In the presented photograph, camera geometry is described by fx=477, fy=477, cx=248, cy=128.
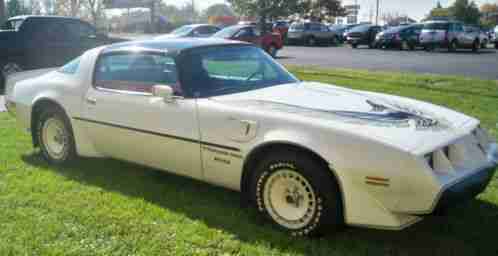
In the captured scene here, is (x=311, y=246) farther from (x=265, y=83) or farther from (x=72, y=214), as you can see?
(x=72, y=214)

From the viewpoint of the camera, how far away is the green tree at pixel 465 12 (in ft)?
192

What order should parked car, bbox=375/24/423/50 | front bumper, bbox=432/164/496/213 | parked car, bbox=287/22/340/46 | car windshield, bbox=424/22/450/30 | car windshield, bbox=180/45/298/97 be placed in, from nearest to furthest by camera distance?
front bumper, bbox=432/164/496/213 → car windshield, bbox=180/45/298/97 → car windshield, bbox=424/22/450/30 → parked car, bbox=375/24/423/50 → parked car, bbox=287/22/340/46

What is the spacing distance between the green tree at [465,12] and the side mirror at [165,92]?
2425 inches

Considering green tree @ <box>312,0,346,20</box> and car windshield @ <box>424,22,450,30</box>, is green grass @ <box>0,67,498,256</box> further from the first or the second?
green tree @ <box>312,0,346,20</box>

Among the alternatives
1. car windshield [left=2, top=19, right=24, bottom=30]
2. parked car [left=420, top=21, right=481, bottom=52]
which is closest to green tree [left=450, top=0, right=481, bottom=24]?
parked car [left=420, top=21, right=481, bottom=52]

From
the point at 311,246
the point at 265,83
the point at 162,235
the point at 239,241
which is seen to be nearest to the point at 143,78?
the point at 265,83

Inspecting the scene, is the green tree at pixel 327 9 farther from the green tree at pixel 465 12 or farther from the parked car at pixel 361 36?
the parked car at pixel 361 36

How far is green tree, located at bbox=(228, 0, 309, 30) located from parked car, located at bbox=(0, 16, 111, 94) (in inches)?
1265

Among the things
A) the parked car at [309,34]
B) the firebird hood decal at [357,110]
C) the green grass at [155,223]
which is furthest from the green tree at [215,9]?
the firebird hood decal at [357,110]

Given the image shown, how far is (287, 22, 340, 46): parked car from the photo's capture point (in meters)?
31.8

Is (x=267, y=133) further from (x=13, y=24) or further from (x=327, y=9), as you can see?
(x=327, y=9)

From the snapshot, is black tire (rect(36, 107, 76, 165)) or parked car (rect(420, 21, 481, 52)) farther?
parked car (rect(420, 21, 481, 52))

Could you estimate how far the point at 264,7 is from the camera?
4400cm

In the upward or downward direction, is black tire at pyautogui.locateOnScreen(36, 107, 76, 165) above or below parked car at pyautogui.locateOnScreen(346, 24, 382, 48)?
below
